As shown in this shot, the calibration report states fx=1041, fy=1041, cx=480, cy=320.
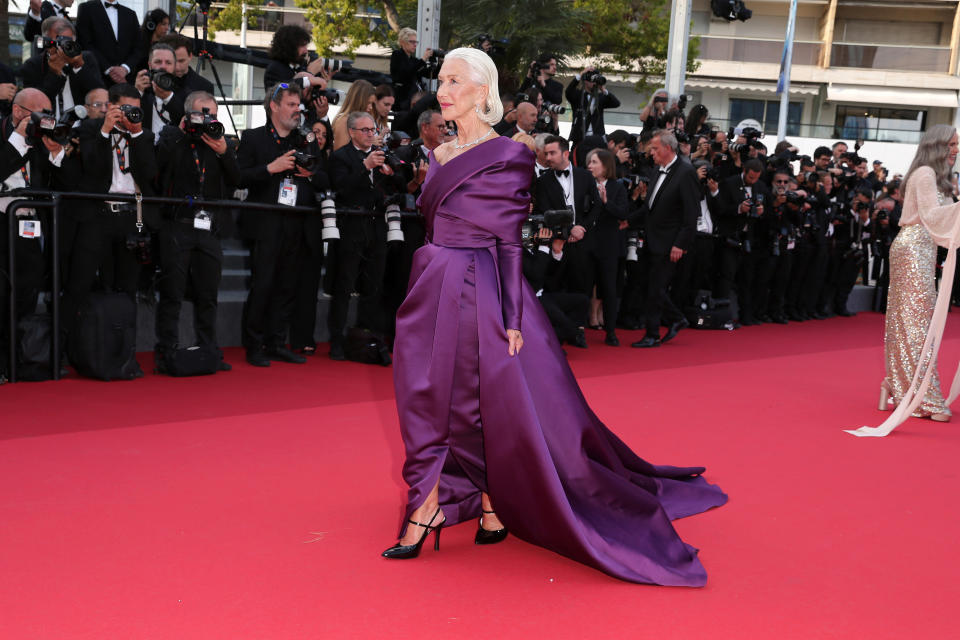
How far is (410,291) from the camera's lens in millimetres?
3551

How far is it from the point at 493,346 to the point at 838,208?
10.5m

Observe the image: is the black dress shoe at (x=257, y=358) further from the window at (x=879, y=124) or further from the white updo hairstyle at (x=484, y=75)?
the window at (x=879, y=124)

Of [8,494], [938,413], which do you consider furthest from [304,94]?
[938,413]

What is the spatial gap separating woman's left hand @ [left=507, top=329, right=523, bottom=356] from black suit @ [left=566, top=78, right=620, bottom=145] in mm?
7532

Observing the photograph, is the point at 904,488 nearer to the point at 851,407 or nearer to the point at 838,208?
the point at 851,407

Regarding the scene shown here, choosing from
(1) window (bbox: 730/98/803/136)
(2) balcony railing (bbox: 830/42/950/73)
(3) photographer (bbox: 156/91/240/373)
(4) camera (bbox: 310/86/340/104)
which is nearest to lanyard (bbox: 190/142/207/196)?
(3) photographer (bbox: 156/91/240/373)

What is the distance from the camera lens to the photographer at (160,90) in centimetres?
704

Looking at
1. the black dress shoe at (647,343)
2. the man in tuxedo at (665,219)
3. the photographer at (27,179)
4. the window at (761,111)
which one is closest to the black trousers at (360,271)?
the photographer at (27,179)

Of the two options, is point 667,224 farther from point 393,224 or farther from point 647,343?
point 393,224

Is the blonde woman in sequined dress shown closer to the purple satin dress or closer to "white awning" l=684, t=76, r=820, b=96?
the purple satin dress

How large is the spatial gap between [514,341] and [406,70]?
7134 mm

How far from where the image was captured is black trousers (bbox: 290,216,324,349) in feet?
24.1

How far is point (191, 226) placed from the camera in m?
6.68

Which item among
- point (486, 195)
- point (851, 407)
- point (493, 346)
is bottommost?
point (851, 407)
